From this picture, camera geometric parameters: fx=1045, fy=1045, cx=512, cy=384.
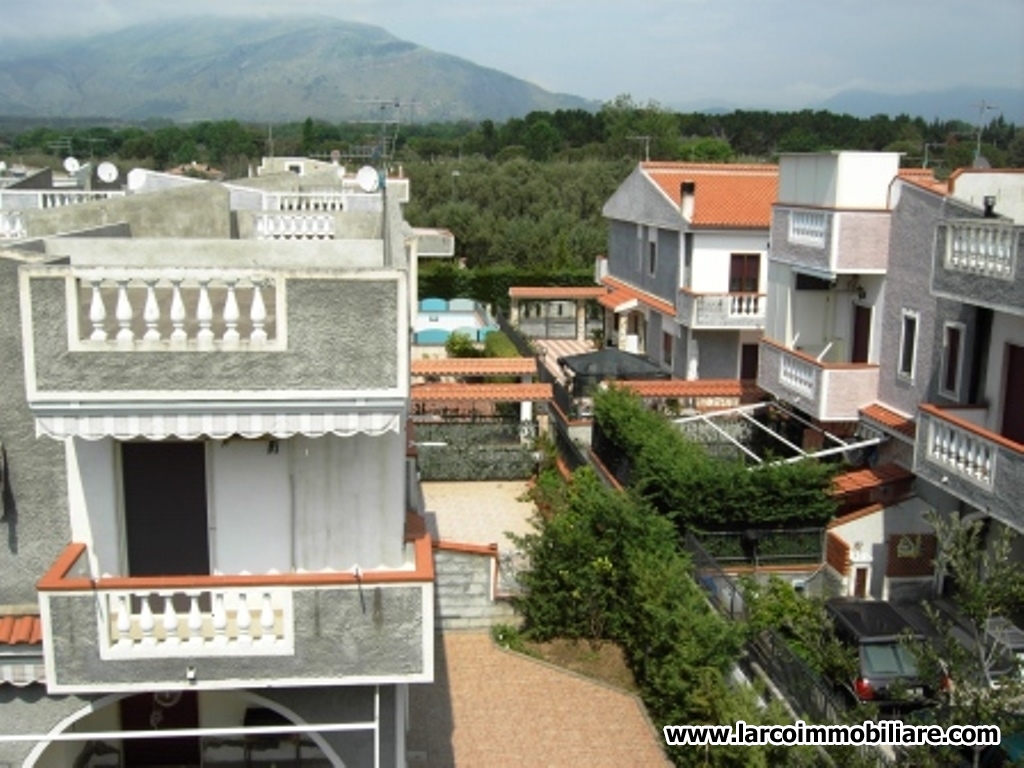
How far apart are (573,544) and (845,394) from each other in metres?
7.12

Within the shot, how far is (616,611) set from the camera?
17.4 metres

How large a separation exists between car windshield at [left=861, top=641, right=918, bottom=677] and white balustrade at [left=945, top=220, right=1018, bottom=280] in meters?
5.53

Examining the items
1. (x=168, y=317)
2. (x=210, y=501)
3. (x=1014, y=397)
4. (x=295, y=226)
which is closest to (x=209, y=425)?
(x=168, y=317)

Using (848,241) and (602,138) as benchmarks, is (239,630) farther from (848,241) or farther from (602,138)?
(602,138)

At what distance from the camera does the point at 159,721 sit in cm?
1202

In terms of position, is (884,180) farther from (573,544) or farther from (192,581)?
(192,581)

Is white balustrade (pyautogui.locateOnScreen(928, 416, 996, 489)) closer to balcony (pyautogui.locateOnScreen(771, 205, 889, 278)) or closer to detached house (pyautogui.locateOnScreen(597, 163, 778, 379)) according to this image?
balcony (pyautogui.locateOnScreen(771, 205, 889, 278))

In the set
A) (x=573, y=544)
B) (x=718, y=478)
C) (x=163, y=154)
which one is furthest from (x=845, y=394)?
(x=163, y=154)

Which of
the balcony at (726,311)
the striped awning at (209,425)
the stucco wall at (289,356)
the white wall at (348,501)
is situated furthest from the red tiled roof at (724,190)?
the striped awning at (209,425)

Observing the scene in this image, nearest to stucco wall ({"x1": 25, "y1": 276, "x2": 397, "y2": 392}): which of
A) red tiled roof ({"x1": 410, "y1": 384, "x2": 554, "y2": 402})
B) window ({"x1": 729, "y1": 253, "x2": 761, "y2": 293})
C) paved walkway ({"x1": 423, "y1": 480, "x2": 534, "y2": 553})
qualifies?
paved walkway ({"x1": 423, "y1": 480, "x2": 534, "y2": 553})

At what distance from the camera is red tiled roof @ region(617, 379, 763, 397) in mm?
27281

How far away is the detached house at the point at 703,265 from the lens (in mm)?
32062

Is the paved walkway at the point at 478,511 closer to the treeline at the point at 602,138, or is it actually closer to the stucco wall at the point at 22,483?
the stucco wall at the point at 22,483

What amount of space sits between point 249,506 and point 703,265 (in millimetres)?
25196
